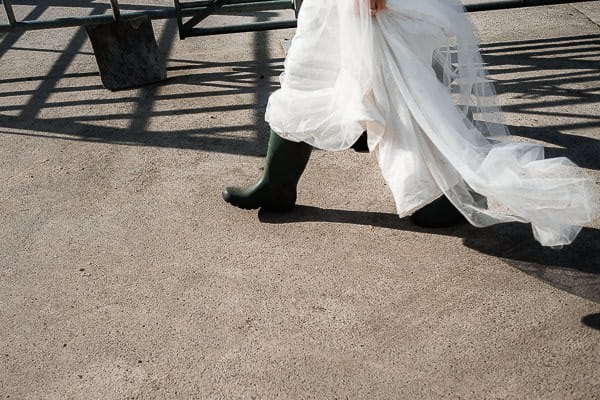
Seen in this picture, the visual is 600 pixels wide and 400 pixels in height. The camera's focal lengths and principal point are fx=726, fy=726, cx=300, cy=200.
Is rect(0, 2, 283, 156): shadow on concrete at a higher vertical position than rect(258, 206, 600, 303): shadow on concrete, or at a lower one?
higher

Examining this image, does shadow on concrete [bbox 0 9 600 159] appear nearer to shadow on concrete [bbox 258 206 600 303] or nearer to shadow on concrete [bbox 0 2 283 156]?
shadow on concrete [bbox 0 2 283 156]

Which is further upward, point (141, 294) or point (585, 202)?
point (585, 202)

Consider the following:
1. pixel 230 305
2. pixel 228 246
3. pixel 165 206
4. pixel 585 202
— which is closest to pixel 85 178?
pixel 165 206

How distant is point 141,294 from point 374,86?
129 centimetres

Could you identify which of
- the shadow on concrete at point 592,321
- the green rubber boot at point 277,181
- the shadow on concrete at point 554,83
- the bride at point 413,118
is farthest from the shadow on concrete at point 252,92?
the shadow on concrete at point 592,321

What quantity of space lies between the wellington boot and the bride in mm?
254

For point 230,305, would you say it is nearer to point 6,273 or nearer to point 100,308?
point 100,308

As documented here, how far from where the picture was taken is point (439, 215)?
3295 mm

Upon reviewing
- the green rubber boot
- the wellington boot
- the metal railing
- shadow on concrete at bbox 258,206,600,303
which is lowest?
shadow on concrete at bbox 258,206,600,303

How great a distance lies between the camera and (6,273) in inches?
128

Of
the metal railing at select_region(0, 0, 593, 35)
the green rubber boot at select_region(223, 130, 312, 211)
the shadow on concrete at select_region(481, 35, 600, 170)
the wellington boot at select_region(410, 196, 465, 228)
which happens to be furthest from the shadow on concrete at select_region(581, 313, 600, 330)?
the metal railing at select_region(0, 0, 593, 35)

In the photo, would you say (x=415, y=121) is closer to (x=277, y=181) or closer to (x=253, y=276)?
(x=277, y=181)

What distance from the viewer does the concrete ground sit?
2.58m

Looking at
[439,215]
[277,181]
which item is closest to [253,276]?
[277,181]
